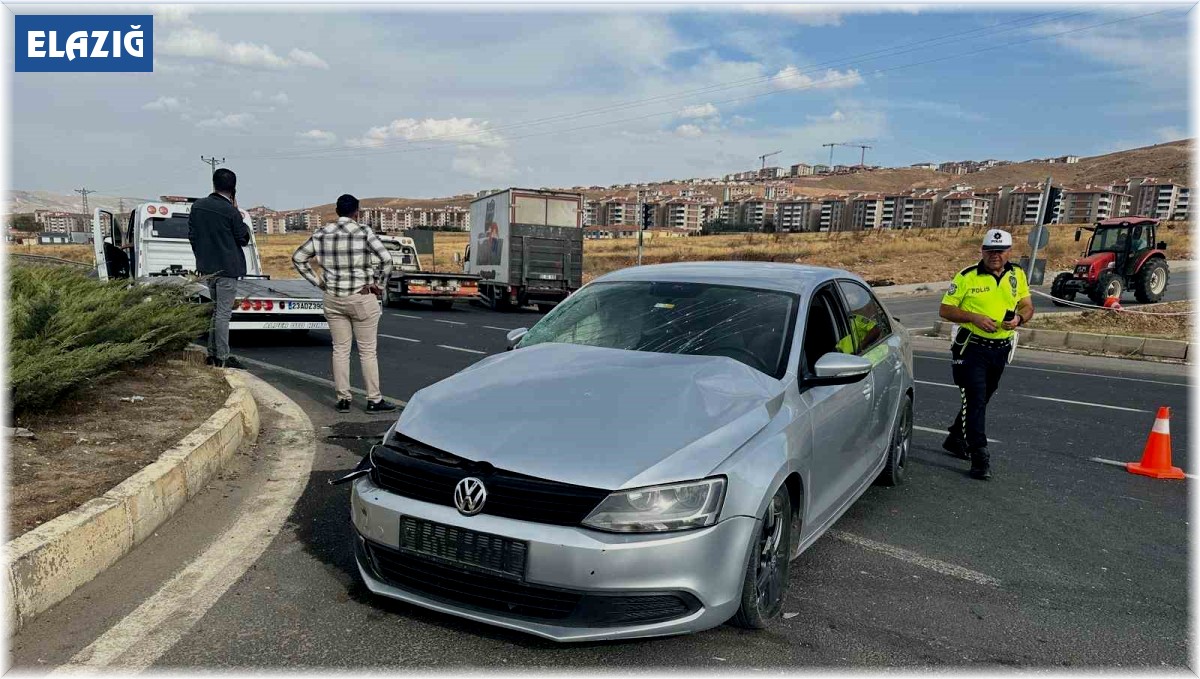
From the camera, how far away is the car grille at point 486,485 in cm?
282

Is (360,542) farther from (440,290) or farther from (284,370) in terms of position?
(440,290)

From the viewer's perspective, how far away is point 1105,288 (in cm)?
2169

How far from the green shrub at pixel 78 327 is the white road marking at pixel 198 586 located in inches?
54.0

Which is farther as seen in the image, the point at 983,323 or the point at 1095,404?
the point at 1095,404

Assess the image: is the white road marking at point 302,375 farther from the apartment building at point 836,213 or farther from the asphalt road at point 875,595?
the apartment building at point 836,213

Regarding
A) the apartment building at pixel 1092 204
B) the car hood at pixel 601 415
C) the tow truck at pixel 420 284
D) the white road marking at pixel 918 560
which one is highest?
the apartment building at pixel 1092 204

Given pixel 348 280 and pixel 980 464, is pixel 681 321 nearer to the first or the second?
pixel 980 464

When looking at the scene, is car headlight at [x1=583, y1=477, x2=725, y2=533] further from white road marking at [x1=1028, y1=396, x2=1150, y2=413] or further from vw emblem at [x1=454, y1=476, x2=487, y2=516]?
white road marking at [x1=1028, y1=396, x2=1150, y2=413]

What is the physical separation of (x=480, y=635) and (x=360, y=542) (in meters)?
0.62

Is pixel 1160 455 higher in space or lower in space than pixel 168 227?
lower

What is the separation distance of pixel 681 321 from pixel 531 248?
18320 millimetres

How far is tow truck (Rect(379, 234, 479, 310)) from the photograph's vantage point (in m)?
21.4

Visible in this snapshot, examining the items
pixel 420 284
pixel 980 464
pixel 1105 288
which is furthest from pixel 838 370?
pixel 1105 288

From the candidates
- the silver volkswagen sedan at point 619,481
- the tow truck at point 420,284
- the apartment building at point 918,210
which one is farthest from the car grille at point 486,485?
the apartment building at point 918,210
